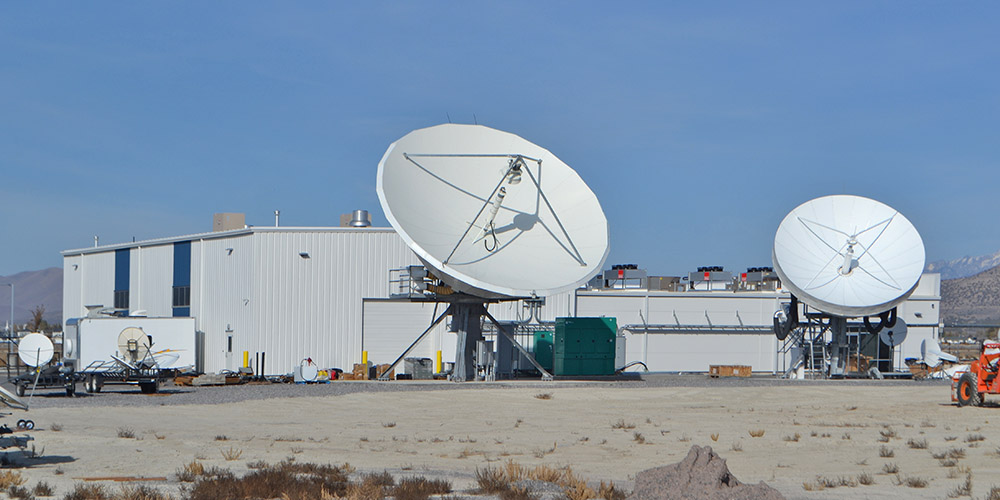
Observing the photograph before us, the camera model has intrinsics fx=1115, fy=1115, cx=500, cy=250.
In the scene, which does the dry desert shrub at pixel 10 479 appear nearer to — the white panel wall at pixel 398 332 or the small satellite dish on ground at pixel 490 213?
the small satellite dish on ground at pixel 490 213

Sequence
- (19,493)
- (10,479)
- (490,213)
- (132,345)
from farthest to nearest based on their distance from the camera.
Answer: (132,345) < (490,213) < (10,479) < (19,493)

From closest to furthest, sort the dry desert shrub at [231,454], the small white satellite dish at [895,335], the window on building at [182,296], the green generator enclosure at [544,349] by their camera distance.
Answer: the dry desert shrub at [231,454] < the green generator enclosure at [544,349] < the small white satellite dish at [895,335] < the window on building at [182,296]

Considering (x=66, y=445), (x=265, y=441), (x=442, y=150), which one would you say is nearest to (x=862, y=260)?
(x=442, y=150)

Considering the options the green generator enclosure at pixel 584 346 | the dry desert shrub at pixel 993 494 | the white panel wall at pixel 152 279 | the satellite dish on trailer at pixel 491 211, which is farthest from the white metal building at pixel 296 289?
the dry desert shrub at pixel 993 494

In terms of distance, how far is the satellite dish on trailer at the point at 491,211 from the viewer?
35688 millimetres

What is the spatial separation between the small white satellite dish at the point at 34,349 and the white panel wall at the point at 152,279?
17175 millimetres

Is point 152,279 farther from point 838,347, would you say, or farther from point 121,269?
point 838,347

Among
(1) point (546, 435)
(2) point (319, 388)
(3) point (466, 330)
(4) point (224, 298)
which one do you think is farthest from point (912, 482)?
(4) point (224, 298)

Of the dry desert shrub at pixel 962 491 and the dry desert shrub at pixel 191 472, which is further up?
the dry desert shrub at pixel 962 491

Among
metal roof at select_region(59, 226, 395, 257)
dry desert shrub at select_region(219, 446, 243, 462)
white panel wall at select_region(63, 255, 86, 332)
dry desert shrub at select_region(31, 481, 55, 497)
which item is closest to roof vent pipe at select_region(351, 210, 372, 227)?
metal roof at select_region(59, 226, 395, 257)

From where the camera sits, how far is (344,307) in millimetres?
45625

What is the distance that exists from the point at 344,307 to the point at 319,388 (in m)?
9.45

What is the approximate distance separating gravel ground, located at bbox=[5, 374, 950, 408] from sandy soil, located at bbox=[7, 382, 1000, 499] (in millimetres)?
1291

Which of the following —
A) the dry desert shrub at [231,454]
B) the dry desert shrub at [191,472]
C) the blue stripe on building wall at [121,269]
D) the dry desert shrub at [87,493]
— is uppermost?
the blue stripe on building wall at [121,269]
